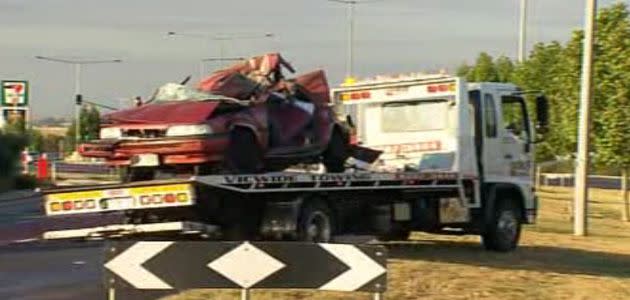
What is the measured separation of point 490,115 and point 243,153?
5.53 metres

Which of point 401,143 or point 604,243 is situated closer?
point 401,143

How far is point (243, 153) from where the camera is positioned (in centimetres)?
1371

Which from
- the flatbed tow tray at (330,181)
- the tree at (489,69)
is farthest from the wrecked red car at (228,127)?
the tree at (489,69)

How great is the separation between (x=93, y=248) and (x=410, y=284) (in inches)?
300

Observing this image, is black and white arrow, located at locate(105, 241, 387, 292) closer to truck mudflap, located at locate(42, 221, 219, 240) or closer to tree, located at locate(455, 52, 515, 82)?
truck mudflap, located at locate(42, 221, 219, 240)

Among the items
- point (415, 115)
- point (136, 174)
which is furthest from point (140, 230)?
point (415, 115)

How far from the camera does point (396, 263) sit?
14961 mm

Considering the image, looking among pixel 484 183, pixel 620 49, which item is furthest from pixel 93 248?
pixel 620 49

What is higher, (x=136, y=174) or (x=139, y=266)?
(x=136, y=174)

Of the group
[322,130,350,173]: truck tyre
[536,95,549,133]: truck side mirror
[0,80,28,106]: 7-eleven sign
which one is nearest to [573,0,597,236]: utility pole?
[536,95,549,133]: truck side mirror

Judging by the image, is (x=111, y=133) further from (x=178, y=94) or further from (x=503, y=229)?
(x=503, y=229)

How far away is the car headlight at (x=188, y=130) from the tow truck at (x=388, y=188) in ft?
1.81

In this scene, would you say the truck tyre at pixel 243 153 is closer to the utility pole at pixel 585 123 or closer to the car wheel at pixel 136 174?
the car wheel at pixel 136 174

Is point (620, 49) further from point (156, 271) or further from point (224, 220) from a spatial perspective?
point (156, 271)
